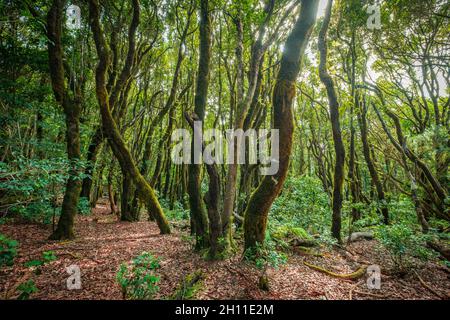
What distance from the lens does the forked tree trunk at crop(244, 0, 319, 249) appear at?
16.1 ft

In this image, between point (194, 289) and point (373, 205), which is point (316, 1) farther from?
point (373, 205)

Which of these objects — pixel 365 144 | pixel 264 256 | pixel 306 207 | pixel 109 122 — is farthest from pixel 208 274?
pixel 365 144

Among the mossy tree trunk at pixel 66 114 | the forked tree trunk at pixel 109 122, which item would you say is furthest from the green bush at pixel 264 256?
the mossy tree trunk at pixel 66 114

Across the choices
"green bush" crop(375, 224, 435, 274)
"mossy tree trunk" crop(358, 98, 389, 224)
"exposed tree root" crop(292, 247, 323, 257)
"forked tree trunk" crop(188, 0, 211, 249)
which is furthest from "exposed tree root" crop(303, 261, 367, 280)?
"mossy tree trunk" crop(358, 98, 389, 224)

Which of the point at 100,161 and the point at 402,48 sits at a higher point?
the point at 402,48

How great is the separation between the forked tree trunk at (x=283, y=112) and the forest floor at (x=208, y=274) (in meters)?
1.14

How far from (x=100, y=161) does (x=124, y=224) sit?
350 centimetres

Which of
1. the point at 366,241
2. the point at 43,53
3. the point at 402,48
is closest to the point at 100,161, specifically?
the point at 43,53

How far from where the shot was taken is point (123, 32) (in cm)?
1091

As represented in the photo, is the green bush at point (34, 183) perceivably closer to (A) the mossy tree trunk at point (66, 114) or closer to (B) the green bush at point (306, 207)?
(A) the mossy tree trunk at point (66, 114)

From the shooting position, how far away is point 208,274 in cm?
542

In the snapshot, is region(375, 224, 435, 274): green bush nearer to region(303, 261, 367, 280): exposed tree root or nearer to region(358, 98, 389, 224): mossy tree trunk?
region(303, 261, 367, 280): exposed tree root

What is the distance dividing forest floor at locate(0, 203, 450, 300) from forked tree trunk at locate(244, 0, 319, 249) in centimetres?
114

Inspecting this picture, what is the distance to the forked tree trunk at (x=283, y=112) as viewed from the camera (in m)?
4.91
